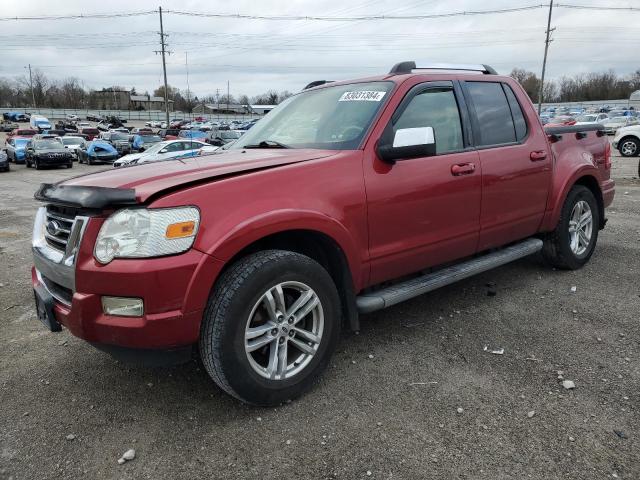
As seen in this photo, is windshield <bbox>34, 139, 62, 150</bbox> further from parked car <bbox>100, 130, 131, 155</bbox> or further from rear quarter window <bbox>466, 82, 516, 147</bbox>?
rear quarter window <bbox>466, 82, 516, 147</bbox>

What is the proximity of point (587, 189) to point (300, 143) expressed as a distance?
130 inches

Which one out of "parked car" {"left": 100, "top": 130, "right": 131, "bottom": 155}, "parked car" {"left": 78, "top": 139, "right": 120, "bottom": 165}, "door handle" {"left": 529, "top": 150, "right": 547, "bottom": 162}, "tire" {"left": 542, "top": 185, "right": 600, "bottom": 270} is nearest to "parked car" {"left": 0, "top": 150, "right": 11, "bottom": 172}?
"parked car" {"left": 78, "top": 139, "right": 120, "bottom": 165}

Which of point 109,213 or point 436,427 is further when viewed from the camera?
point 436,427

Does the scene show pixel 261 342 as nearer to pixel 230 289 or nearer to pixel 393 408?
pixel 230 289

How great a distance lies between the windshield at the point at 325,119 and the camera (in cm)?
329

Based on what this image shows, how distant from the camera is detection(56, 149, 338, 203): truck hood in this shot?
2508 millimetres

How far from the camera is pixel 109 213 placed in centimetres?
240

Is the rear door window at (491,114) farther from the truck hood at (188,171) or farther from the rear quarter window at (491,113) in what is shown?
the truck hood at (188,171)

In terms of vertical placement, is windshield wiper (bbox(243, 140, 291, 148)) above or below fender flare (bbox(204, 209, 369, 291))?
above

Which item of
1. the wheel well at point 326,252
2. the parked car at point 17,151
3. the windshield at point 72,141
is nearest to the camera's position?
the wheel well at point 326,252

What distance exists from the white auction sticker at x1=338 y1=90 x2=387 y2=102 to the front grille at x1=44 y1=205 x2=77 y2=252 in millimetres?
1988

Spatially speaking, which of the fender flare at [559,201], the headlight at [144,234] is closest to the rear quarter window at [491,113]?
the fender flare at [559,201]

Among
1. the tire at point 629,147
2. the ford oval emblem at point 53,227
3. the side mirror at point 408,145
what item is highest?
the side mirror at point 408,145

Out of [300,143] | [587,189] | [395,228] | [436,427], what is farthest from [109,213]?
[587,189]
